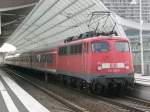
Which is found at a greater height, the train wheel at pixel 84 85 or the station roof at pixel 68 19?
the station roof at pixel 68 19

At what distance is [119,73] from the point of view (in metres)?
20.5

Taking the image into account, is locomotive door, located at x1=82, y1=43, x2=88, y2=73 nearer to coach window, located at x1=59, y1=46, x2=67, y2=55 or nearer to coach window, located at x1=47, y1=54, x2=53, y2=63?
coach window, located at x1=59, y1=46, x2=67, y2=55

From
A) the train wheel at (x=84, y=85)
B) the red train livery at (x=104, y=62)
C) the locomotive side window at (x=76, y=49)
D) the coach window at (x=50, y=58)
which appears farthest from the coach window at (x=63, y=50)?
the coach window at (x=50, y=58)

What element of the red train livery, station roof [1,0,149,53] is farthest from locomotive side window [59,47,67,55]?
station roof [1,0,149,53]

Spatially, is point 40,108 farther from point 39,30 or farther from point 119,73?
point 39,30

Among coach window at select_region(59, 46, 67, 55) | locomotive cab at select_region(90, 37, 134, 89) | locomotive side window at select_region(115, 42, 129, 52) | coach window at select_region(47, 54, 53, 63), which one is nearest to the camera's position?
locomotive cab at select_region(90, 37, 134, 89)

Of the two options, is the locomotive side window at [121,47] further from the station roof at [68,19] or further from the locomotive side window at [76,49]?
the station roof at [68,19]

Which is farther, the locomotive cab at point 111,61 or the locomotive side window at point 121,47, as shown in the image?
the locomotive side window at point 121,47

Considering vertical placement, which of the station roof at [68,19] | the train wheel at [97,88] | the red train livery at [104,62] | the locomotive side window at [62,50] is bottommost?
the train wheel at [97,88]

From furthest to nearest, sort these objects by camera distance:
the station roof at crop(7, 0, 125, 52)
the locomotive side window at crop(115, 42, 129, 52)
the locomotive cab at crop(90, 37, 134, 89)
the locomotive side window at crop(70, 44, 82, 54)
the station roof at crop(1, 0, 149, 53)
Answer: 1. the station roof at crop(1, 0, 149, 53)
2. the station roof at crop(7, 0, 125, 52)
3. the locomotive side window at crop(70, 44, 82, 54)
4. the locomotive side window at crop(115, 42, 129, 52)
5. the locomotive cab at crop(90, 37, 134, 89)

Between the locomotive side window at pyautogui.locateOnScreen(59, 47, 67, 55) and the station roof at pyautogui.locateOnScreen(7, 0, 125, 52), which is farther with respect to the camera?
the station roof at pyautogui.locateOnScreen(7, 0, 125, 52)

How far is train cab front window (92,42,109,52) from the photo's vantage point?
20.7 m

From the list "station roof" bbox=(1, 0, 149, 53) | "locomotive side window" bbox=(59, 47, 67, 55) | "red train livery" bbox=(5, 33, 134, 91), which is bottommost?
"red train livery" bbox=(5, 33, 134, 91)

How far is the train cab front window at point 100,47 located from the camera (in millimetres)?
20703
